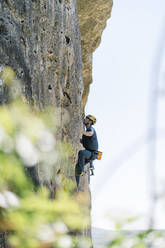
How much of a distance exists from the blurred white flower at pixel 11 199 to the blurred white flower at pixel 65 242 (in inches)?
4.8

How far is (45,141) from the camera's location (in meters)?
0.87

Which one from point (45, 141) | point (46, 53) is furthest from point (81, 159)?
point (45, 141)

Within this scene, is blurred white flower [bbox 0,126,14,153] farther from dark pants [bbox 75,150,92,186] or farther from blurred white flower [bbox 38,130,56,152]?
dark pants [bbox 75,150,92,186]

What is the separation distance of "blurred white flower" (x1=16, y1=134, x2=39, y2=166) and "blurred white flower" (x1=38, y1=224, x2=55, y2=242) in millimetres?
155

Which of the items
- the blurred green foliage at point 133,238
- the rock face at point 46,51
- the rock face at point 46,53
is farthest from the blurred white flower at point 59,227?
the rock face at point 46,51

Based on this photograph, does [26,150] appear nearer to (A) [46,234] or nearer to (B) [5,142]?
(B) [5,142]

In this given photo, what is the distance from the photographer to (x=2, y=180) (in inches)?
31.6

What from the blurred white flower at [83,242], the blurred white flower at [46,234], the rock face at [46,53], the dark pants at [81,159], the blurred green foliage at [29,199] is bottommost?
the blurred white flower at [83,242]

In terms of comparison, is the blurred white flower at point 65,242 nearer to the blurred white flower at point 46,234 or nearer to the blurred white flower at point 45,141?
the blurred white flower at point 46,234

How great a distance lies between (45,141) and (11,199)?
16cm

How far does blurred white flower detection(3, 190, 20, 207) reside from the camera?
2.54 feet

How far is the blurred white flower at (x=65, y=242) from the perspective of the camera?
29.2 inches

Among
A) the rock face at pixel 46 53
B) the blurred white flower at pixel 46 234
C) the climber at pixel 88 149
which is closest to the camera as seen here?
the blurred white flower at pixel 46 234

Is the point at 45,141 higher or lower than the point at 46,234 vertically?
higher
